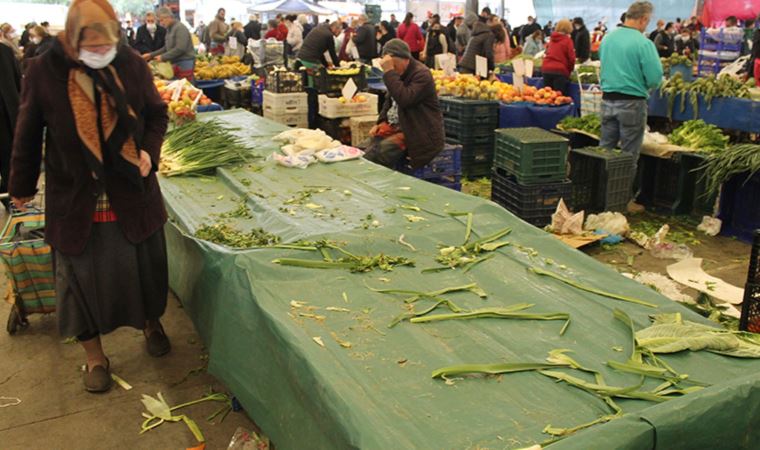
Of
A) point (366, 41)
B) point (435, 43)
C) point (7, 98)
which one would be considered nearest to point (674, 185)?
point (7, 98)

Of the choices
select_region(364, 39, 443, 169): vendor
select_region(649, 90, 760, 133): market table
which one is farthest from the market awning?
select_region(364, 39, 443, 169): vendor

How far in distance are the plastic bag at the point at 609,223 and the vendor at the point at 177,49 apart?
7320 millimetres

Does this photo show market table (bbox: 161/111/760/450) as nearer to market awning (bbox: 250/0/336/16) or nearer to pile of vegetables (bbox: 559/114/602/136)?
pile of vegetables (bbox: 559/114/602/136)

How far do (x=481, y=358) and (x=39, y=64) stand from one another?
7.48ft

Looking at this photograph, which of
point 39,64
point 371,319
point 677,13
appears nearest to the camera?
point 371,319

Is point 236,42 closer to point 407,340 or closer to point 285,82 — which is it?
point 285,82

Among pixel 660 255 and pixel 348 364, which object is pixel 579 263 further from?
pixel 660 255

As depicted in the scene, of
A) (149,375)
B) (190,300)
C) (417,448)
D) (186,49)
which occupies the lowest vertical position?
(149,375)

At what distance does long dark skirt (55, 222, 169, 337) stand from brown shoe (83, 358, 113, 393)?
9.4 inches

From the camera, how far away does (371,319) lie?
2602 millimetres

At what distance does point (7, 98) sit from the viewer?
5.74 metres

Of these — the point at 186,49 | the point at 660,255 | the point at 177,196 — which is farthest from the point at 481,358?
the point at 186,49

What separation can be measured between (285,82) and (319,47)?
1.34 meters

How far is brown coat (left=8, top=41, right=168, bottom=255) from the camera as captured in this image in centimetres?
296
